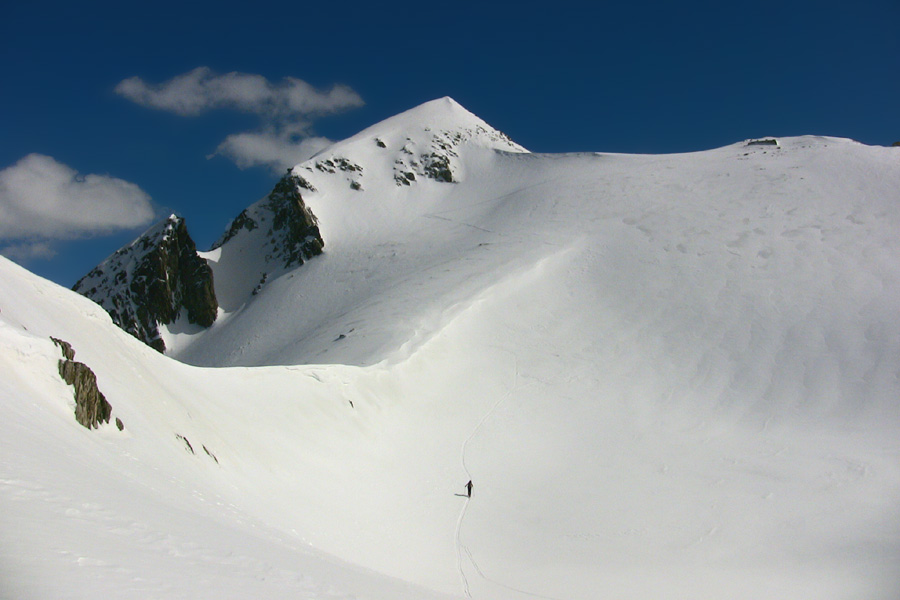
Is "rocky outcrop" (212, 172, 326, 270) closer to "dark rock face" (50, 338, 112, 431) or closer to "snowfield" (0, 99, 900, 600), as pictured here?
"snowfield" (0, 99, 900, 600)

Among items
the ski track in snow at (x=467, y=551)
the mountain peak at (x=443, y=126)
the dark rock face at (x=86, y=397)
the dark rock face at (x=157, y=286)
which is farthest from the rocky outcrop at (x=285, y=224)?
the dark rock face at (x=86, y=397)

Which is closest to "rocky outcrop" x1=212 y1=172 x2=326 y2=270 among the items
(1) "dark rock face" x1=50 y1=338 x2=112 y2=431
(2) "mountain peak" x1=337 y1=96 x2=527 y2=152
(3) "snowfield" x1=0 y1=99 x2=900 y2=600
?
(3) "snowfield" x1=0 y1=99 x2=900 y2=600

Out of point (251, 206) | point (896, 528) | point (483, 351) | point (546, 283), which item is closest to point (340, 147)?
point (251, 206)

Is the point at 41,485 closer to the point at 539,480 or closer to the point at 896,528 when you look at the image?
the point at 539,480

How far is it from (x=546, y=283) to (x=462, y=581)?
25.9m

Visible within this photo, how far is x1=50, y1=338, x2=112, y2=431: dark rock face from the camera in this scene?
11.6 metres

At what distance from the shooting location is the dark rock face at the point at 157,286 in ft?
200

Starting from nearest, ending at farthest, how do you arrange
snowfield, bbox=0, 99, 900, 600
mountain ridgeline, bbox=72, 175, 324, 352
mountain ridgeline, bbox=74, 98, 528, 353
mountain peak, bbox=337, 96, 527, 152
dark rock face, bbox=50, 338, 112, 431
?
snowfield, bbox=0, 99, 900, 600, dark rock face, bbox=50, 338, 112, 431, mountain ridgeline, bbox=72, 175, 324, 352, mountain ridgeline, bbox=74, 98, 528, 353, mountain peak, bbox=337, 96, 527, 152

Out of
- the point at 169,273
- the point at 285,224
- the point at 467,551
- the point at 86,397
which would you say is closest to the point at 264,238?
the point at 285,224

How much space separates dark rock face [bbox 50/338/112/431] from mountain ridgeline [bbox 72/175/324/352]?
47864 mm

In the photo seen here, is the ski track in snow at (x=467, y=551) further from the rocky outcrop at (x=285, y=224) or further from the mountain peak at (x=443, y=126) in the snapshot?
the mountain peak at (x=443, y=126)

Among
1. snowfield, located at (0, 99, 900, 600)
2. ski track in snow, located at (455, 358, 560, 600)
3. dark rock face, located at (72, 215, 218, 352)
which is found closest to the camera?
snowfield, located at (0, 99, 900, 600)

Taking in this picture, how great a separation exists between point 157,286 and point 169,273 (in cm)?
189

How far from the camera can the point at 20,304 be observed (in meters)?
14.3
